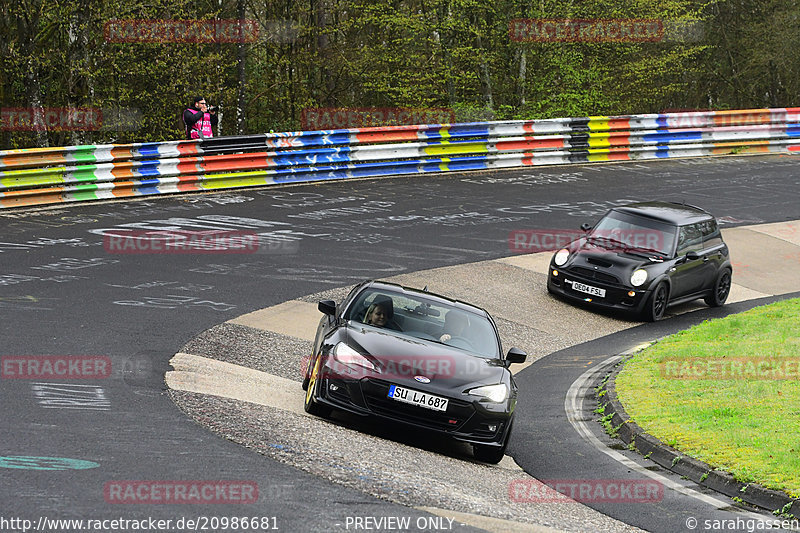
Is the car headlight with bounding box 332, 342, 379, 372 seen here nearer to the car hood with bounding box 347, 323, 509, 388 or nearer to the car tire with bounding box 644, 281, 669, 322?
the car hood with bounding box 347, 323, 509, 388

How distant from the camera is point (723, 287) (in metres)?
17.3

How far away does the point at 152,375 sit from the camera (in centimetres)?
1028

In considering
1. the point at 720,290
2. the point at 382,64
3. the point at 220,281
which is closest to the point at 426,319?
the point at 220,281

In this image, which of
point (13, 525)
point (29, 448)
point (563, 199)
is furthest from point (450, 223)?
point (13, 525)

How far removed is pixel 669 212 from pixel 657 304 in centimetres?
193

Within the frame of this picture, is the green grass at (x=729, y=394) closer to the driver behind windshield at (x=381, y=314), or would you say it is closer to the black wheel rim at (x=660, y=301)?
the black wheel rim at (x=660, y=301)

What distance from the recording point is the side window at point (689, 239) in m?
16.7

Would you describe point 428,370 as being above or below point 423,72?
below

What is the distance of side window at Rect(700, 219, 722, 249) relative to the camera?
17156 millimetres

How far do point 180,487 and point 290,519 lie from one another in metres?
0.85

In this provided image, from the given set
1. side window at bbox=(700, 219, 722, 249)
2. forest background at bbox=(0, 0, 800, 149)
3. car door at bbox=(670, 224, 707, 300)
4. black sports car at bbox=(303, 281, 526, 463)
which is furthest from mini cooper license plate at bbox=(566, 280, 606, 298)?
forest background at bbox=(0, 0, 800, 149)

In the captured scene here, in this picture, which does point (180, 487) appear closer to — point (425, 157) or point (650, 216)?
point (650, 216)

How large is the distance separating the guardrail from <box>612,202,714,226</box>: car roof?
841 cm

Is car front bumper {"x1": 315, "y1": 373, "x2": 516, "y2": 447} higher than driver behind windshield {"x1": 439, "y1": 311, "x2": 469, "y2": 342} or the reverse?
the reverse
